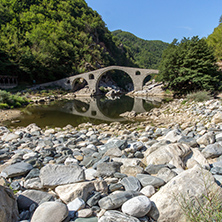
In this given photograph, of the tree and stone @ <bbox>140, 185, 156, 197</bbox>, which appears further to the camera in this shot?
the tree

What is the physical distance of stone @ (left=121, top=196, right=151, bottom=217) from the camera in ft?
5.20

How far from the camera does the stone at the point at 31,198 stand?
1790 millimetres

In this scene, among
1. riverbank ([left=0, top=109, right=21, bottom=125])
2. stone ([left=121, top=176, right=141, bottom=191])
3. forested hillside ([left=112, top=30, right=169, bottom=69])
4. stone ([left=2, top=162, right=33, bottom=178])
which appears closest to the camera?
stone ([left=121, top=176, right=141, bottom=191])

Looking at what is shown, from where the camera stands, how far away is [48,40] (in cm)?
3894

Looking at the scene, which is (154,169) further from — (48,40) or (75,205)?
(48,40)

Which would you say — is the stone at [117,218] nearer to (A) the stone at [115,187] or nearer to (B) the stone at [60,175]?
(A) the stone at [115,187]

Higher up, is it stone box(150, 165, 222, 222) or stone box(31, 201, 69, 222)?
stone box(150, 165, 222, 222)

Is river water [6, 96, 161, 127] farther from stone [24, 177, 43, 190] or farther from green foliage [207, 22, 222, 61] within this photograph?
green foliage [207, 22, 222, 61]

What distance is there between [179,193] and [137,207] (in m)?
0.51

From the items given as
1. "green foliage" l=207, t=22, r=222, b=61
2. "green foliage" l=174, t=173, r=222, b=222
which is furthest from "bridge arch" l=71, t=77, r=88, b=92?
"green foliage" l=174, t=173, r=222, b=222

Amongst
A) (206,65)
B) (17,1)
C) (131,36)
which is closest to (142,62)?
(131,36)

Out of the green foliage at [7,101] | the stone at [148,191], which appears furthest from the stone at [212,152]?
the green foliage at [7,101]

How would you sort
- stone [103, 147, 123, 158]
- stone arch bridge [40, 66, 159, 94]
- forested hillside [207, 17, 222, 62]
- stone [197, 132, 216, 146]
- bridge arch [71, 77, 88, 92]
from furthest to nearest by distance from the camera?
bridge arch [71, 77, 88, 92]
stone arch bridge [40, 66, 159, 94]
forested hillside [207, 17, 222, 62]
stone [197, 132, 216, 146]
stone [103, 147, 123, 158]

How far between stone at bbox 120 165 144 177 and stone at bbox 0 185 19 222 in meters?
1.62
